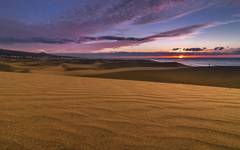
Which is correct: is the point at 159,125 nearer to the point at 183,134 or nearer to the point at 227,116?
the point at 183,134

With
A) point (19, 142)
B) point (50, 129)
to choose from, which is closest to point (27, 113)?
point (50, 129)

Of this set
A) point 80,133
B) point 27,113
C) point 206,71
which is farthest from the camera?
point 206,71

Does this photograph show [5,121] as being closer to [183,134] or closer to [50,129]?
[50,129]

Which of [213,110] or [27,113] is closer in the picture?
[27,113]

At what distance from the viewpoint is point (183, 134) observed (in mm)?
1914

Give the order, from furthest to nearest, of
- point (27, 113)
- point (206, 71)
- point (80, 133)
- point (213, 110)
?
point (206, 71), point (213, 110), point (27, 113), point (80, 133)

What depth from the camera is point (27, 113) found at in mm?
2416

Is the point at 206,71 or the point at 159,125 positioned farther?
the point at 206,71

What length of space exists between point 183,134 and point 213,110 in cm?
110

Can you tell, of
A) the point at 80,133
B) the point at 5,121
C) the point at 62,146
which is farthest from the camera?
the point at 5,121

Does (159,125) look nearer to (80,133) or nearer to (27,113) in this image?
(80,133)

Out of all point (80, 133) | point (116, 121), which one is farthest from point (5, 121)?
point (116, 121)

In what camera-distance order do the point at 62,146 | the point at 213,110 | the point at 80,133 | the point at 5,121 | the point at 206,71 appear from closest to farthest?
the point at 62,146, the point at 80,133, the point at 5,121, the point at 213,110, the point at 206,71

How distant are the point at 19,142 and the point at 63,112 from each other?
2.83 ft
